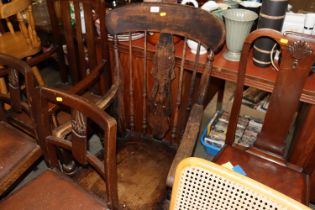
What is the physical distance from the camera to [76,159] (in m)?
Result: 1.05

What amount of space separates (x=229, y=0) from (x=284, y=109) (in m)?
0.68

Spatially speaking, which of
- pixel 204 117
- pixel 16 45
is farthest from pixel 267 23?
pixel 16 45

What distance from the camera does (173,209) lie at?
28.5 inches

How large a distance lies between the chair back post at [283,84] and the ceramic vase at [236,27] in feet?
0.45

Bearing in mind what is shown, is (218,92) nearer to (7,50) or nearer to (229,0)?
(229,0)

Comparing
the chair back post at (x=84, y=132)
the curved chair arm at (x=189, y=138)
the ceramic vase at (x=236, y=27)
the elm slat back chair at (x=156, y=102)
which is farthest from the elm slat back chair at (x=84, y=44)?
the ceramic vase at (x=236, y=27)

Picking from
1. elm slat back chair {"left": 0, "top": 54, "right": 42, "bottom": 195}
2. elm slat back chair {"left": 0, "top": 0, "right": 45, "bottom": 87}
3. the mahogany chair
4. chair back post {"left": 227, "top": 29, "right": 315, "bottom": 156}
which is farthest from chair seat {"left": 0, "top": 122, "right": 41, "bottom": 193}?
chair back post {"left": 227, "top": 29, "right": 315, "bottom": 156}

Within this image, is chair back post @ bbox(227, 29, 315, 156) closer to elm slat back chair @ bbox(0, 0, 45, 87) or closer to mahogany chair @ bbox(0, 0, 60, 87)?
mahogany chair @ bbox(0, 0, 60, 87)

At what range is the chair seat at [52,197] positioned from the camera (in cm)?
105

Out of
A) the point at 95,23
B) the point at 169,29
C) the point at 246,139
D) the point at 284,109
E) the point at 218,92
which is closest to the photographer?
the point at 284,109

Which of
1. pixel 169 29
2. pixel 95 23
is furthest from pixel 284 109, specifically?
pixel 95 23

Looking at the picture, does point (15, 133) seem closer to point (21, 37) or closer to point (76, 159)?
point (76, 159)

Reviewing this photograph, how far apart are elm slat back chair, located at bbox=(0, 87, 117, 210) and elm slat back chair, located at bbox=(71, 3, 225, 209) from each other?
3.9 inches

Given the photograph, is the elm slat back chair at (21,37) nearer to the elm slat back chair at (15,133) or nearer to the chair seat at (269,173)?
the elm slat back chair at (15,133)
